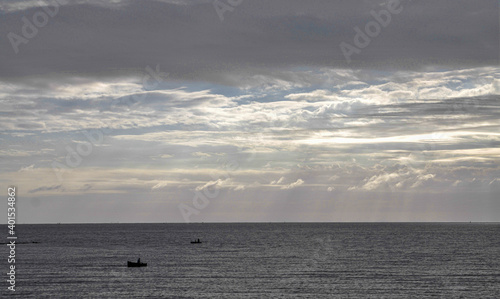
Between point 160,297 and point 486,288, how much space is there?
178 ft

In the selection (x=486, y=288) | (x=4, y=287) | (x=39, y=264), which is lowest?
(x=486, y=288)

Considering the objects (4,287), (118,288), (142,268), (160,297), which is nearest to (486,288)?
(160,297)

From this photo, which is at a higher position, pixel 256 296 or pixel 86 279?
pixel 86 279

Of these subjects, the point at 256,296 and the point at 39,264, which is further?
the point at 39,264

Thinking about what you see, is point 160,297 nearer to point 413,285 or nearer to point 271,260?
point 413,285

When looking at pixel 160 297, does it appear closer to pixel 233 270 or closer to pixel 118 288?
pixel 118 288

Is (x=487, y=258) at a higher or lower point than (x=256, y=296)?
higher

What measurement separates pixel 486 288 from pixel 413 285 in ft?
38.7

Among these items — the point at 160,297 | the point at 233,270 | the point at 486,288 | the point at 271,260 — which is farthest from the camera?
the point at 271,260

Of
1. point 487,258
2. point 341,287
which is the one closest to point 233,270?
point 341,287

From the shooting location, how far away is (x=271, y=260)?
133250mm

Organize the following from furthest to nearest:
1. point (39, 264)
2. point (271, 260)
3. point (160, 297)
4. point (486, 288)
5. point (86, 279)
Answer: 1. point (271, 260)
2. point (39, 264)
3. point (86, 279)
4. point (486, 288)
5. point (160, 297)

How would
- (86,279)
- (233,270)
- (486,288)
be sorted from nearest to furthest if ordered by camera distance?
(486,288) → (86,279) → (233,270)

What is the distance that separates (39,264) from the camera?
12394 cm
